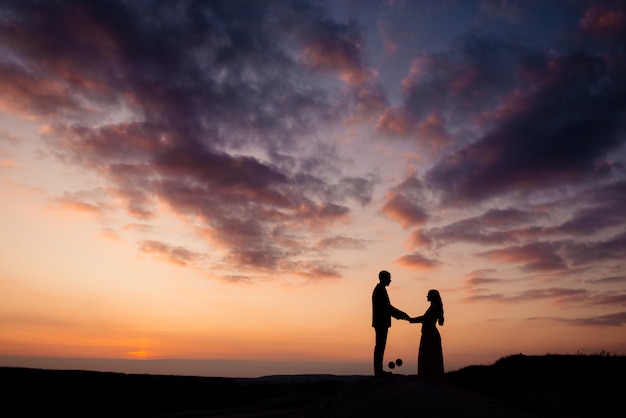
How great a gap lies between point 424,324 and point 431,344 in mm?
563

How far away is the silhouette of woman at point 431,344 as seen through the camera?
515 inches

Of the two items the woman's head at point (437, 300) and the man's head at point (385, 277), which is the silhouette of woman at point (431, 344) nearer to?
the woman's head at point (437, 300)

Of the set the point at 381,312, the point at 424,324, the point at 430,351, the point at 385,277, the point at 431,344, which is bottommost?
the point at 430,351

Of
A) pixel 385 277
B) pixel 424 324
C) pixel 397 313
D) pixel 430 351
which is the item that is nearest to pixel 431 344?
pixel 430 351

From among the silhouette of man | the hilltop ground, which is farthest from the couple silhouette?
the hilltop ground

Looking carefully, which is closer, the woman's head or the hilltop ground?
the hilltop ground

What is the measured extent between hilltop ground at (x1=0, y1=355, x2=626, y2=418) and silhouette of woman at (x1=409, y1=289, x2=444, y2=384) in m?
0.92

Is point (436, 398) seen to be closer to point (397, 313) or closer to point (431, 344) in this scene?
point (397, 313)

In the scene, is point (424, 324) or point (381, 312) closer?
point (381, 312)

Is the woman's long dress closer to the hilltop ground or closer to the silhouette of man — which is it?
the hilltop ground

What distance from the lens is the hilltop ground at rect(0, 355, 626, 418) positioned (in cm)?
830

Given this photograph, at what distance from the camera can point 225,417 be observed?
17844 mm

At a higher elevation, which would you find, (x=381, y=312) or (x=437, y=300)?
(x=437, y=300)

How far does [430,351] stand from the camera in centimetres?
1314
